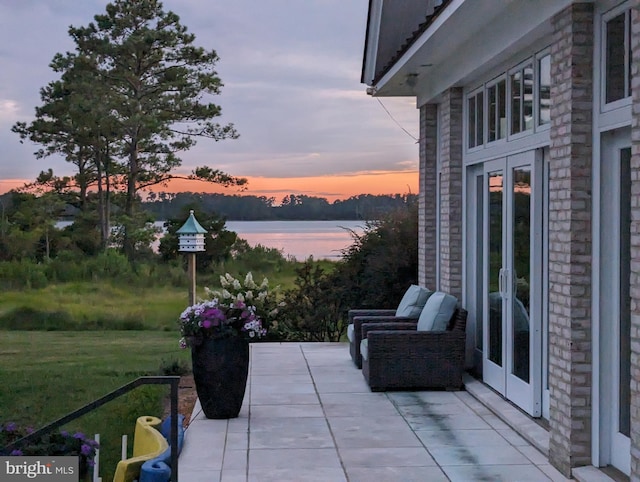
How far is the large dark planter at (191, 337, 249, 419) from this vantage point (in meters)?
6.98

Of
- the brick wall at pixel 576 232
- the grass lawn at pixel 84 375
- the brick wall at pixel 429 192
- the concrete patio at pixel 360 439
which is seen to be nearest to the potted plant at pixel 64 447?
the concrete patio at pixel 360 439

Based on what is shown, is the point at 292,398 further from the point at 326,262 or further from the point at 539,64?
the point at 326,262

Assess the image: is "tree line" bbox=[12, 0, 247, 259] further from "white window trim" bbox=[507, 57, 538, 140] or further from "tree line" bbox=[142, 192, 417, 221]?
"white window trim" bbox=[507, 57, 538, 140]

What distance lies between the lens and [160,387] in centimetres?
952

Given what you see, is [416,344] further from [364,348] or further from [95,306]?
[95,306]

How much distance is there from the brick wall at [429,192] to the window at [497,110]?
2183mm

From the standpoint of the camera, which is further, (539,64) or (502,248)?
(502,248)

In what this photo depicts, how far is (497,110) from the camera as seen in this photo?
764 centimetres

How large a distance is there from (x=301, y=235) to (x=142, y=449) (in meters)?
11.1

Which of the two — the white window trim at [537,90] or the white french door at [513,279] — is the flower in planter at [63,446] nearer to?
the white french door at [513,279]

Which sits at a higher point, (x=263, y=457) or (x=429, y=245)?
(x=429, y=245)

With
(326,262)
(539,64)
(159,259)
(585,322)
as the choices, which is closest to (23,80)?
(159,259)

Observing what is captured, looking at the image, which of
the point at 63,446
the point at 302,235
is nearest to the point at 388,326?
the point at 63,446

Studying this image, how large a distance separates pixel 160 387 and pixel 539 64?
544cm
